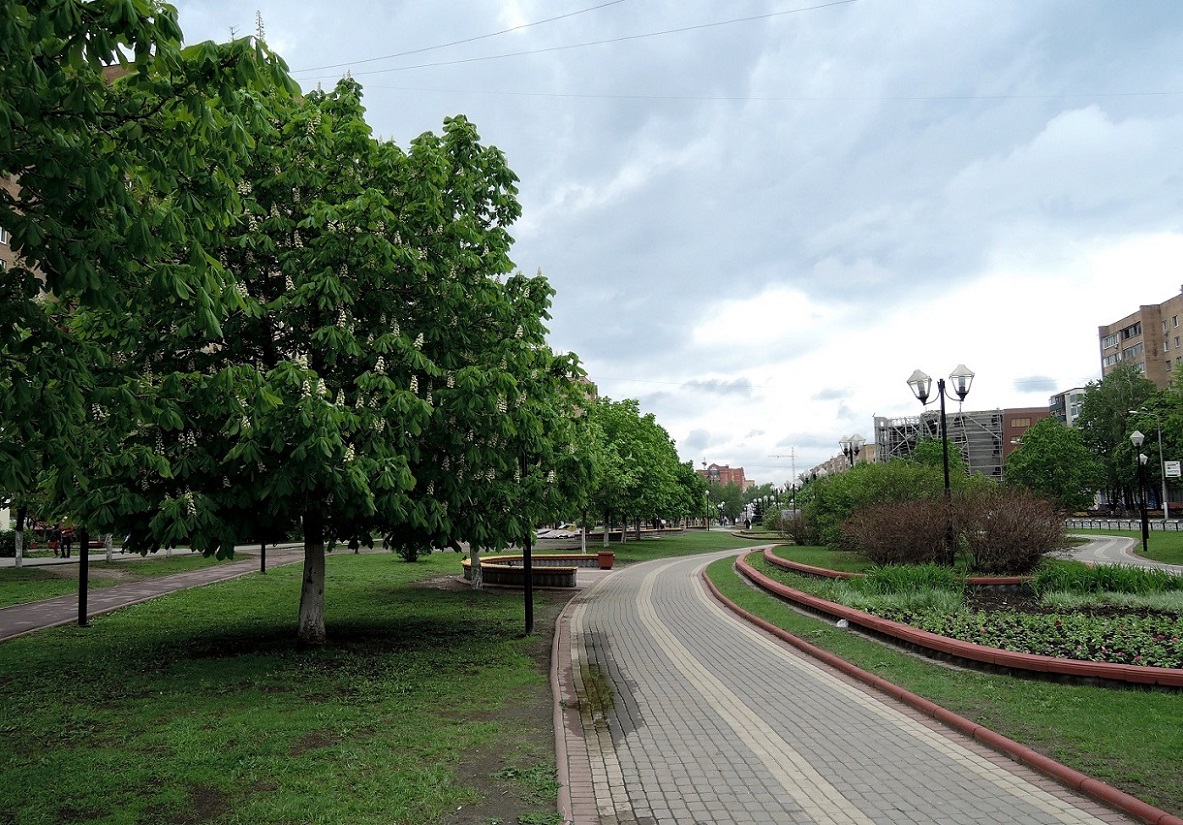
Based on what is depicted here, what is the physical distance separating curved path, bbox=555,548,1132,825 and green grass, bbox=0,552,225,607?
15.1 meters

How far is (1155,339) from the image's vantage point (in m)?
88.4

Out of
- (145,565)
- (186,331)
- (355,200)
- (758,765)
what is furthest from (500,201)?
(145,565)

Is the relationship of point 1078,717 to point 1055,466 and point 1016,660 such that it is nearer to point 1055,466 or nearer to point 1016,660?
point 1016,660

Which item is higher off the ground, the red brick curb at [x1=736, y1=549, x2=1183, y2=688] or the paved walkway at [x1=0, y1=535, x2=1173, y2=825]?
the red brick curb at [x1=736, y1=549, x2=1183, y2=688]

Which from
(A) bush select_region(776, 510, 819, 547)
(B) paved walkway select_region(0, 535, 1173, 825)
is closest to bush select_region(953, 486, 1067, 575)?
(B) paved walkway select_region(0, 535, 1173, 825)

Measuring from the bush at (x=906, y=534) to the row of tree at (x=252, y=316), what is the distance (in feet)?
26.4

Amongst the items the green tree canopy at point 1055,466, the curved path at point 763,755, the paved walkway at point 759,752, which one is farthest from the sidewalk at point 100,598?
the green tree canopy at point 1055,466

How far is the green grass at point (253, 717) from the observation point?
527cm

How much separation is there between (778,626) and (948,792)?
24.3 ft

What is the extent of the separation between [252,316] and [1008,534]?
1471cm

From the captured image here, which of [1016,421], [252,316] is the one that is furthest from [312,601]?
[1016,421]

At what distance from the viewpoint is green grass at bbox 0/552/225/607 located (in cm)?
1884

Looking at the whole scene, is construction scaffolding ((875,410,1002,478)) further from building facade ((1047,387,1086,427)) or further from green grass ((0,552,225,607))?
green grass ((0,552,225,607))

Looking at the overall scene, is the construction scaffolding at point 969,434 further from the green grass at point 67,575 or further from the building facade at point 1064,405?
the green grass at point 67,575
